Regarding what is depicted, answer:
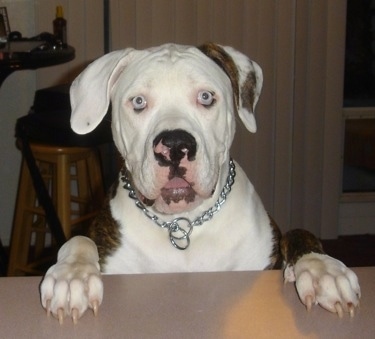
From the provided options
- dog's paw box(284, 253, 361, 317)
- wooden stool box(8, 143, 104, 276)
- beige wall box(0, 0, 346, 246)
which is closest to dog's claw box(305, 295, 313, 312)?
dog's paw box(284, 253, 361, 317)

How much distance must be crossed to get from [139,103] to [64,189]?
1.56 metres

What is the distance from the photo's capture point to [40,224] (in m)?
4.03

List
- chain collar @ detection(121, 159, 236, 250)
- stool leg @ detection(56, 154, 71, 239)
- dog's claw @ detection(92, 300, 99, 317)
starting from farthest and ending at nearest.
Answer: stool leg @ detection(56, 154, 71, 239) → chain collar @ detection(121, 159, 236, 250) → dog's claw @ detection(92, 300, 99, 317)

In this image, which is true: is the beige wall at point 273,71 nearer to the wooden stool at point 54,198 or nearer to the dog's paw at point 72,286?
the wooden stool at point 54,198

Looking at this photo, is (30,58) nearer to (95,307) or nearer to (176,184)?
(176,184)

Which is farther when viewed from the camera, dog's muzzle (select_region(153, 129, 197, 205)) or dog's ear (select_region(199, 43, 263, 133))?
dog's ear (select_region(199, 43, 263, 133))

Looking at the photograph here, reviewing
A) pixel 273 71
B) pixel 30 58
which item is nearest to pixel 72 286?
pixel 30 58

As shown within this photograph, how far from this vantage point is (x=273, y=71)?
15.4 ft

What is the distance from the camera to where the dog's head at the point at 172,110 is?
1.73 m

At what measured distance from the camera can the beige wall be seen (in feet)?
14.7

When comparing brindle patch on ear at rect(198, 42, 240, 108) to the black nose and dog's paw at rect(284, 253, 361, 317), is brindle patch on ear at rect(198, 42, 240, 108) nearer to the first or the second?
the black nose

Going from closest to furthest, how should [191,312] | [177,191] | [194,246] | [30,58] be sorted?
[191,312] → [177,191] → [194,246] → [30,58]

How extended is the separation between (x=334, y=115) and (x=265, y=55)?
58 centimetres

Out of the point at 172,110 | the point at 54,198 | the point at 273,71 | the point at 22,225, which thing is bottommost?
the point at 22,225
